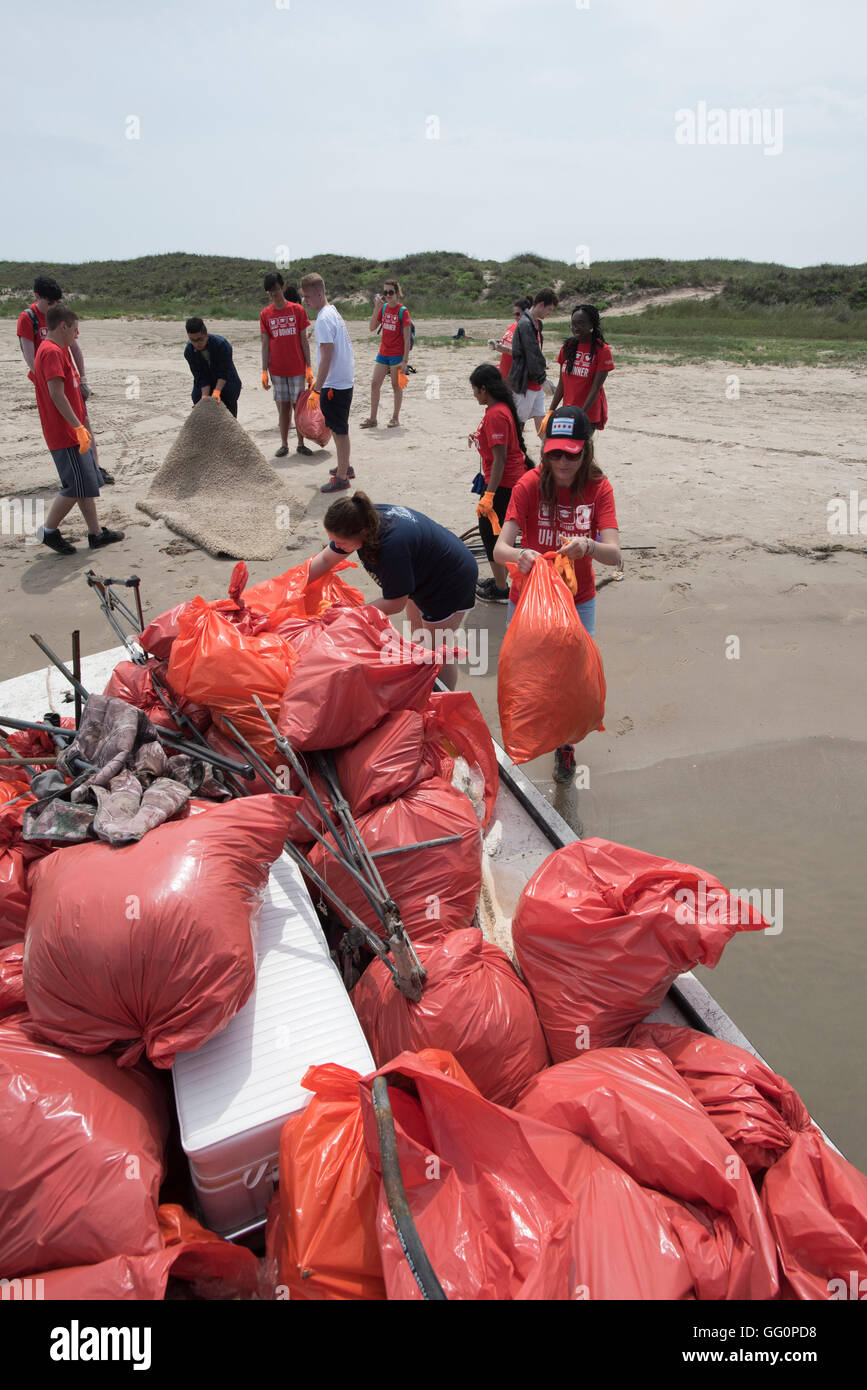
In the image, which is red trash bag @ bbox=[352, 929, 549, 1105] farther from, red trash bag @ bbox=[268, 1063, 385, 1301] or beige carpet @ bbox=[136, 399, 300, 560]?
beige carpet @ bbox=[136, 399, 300, 560]

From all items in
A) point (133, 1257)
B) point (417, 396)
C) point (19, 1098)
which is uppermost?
point (417, 396)

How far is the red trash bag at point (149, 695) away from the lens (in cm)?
247

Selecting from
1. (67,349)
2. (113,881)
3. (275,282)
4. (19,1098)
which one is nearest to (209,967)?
(113,881)

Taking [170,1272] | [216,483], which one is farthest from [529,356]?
[170,1272]

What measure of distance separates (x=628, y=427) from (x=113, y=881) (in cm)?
867

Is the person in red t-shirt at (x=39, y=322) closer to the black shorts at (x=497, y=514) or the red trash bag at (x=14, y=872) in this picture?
the black shorts at (x=497, y=514)

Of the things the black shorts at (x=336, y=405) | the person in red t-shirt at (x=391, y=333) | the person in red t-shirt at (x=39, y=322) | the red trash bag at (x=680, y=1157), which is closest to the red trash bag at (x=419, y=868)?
the red trash bag at (x=680, y=1157)

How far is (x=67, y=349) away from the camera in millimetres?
5258

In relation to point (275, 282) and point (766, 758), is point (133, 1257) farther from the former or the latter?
point (275, 282)

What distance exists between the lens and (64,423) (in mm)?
5211

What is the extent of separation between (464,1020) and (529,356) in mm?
5689

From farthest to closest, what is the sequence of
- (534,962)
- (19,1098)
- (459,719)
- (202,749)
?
(459,719), (202,749), (534,962), (19,1098)

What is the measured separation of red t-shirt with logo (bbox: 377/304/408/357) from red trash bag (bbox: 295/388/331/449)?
140cm

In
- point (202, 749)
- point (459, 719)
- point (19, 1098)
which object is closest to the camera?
point (19, 1098)
